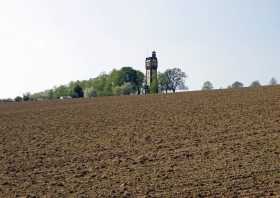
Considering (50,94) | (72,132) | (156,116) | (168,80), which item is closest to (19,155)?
(72,132)

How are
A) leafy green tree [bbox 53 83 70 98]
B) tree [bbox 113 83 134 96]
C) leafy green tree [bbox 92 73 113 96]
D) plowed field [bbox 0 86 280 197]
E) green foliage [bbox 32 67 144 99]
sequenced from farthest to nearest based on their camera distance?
leafy green tree [bbox 53 83 70 98]
leafy green tree [bbox 92 73 113 96]
green foliage [bbox 32 67 144 99]
tree [bbox 113 83 134 96]
plowed field [bbox 0 86 280 197]

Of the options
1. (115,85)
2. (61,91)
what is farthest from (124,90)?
(61,91)

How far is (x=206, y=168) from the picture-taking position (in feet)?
40.4

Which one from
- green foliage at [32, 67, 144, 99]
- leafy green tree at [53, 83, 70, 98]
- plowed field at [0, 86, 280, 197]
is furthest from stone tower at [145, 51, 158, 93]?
plowed field at [0, 86, 280, 197]

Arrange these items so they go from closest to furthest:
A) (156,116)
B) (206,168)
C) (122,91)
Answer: (206,168), (156,116), (122,91)

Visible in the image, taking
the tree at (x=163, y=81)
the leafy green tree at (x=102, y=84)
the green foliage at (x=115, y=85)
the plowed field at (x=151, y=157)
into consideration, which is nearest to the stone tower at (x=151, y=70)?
the green foliage at (x=115, y=85)

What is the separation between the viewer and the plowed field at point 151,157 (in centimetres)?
1105

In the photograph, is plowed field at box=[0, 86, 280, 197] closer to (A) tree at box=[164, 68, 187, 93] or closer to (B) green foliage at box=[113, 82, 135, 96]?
(B) green foliage at box=[113, 82, 135, 96]

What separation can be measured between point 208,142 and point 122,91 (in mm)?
79079

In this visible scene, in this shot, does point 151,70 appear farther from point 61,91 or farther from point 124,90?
point 61,91

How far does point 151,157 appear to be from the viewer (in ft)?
46.5

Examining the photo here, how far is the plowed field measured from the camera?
11047mm

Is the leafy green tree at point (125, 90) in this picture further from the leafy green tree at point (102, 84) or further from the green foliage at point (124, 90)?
the leafy green tree at point (102, 84)

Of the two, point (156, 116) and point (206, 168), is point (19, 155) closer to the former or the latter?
point (206, 168)
